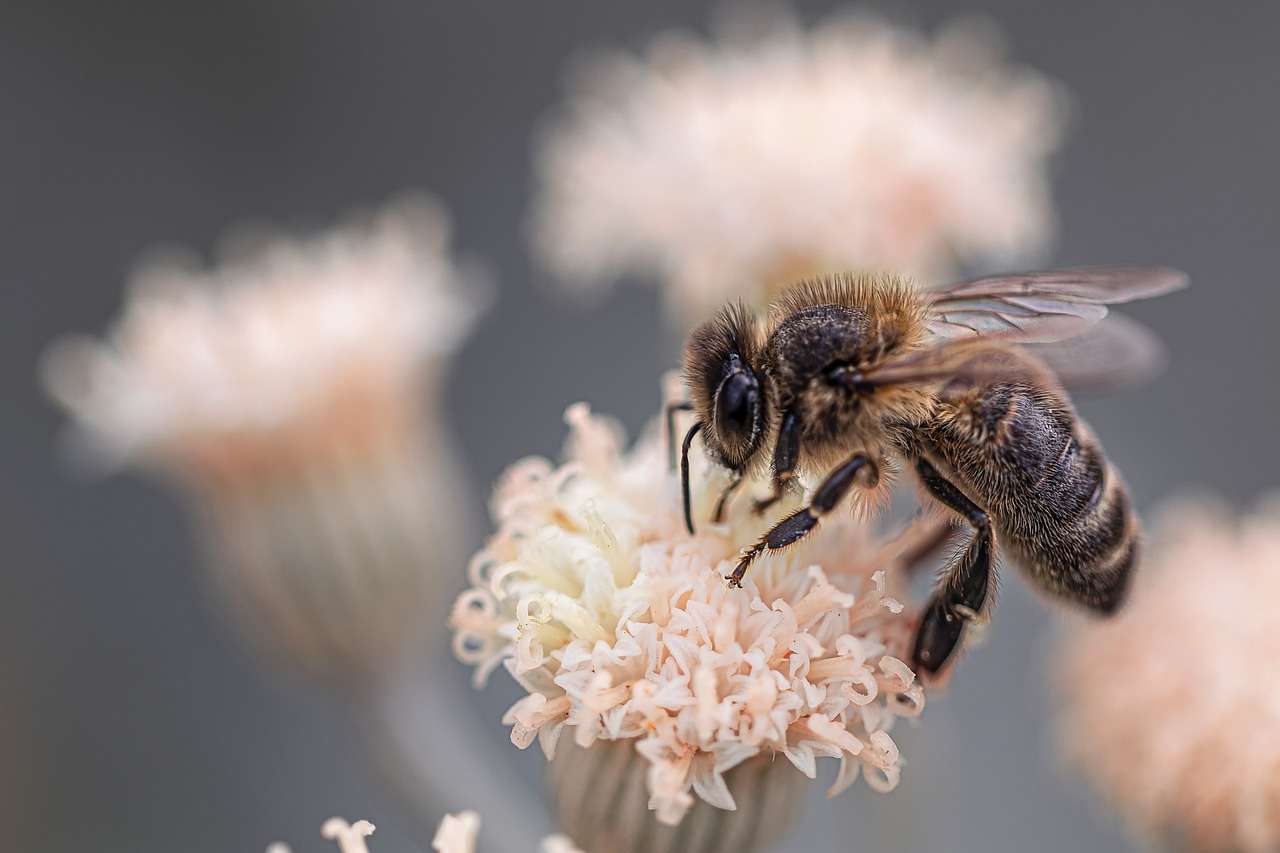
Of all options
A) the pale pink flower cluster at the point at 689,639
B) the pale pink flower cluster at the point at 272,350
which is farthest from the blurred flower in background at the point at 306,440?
the pale pink flower cluster at the point at 689,639

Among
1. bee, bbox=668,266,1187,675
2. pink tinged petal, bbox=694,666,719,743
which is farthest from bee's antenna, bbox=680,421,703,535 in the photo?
pink tinged petal, bbox=694,666,719,743

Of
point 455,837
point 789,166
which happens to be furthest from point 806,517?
point 789,166

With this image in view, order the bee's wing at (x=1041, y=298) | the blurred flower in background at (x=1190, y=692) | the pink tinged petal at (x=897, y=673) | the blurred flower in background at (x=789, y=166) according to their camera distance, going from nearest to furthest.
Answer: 1. the pink tinged petal at (x=897, y=673)
2. the bee's wing at (x=1041, y=298)
3. the blurred flower in background at (x=1190, y=692)
4. the blurred flower in background at (x=789, y=166)

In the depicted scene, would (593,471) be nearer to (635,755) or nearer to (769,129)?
(635,755)

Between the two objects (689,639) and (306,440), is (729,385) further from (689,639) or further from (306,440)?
(306,440)

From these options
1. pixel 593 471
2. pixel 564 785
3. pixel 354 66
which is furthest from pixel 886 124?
pixel 354 66

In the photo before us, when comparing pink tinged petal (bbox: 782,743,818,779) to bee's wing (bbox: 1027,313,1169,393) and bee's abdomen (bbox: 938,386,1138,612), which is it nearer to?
bee's abdomen (bbox: 938,386,1138,612)

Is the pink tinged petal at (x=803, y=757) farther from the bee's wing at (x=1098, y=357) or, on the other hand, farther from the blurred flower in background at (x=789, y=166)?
the blurred flower in background at (x=789, y=166)
